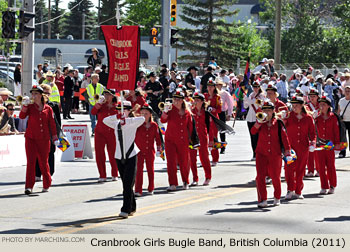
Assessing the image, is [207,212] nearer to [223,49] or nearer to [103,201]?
[103,201]

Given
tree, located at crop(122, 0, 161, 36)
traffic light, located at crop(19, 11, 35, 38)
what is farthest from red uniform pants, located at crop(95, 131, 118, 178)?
tree, located at crop(122, 0, 161, 36)

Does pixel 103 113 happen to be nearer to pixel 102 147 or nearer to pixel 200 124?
pixel 102 147

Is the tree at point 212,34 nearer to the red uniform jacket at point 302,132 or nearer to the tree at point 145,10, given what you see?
the tree at point 145,10

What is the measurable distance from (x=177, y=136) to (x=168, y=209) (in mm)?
2504

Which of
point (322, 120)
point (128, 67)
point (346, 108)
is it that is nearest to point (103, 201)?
point (128, 67)

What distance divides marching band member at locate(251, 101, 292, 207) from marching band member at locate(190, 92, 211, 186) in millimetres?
2642

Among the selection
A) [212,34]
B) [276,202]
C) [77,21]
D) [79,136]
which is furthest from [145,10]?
[276,202]

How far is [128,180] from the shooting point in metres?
12.1

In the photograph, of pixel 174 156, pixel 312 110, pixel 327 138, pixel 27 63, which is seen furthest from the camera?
pixel 27 63

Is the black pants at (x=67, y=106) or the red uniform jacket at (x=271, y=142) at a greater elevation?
the red uniform jacket at (x=271, y=142)

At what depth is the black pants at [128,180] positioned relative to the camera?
39.4ft

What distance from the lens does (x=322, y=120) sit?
15.4 metres

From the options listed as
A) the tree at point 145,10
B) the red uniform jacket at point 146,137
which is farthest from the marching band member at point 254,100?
the tree at point 145,10

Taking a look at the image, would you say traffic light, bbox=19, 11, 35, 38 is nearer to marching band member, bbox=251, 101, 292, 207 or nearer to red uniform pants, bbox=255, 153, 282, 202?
marching band member, bbox=251, 101, 292, 207
